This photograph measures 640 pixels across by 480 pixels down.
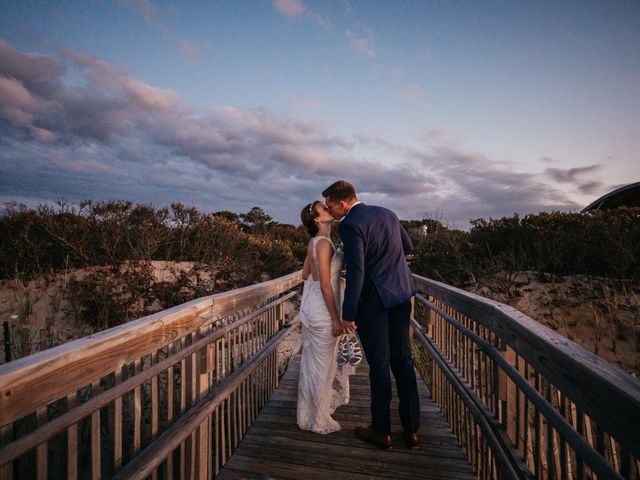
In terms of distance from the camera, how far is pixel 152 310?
6941mm

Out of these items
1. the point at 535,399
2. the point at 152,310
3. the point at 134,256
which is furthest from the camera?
the point at 134,256

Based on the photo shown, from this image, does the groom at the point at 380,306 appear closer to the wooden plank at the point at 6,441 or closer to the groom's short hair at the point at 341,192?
the groom's short hair at the point at 341,192

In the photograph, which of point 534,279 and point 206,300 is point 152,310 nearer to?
point 206,300

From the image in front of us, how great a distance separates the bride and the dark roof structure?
16.4 meters

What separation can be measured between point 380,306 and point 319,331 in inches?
25.2

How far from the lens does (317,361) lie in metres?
2.70

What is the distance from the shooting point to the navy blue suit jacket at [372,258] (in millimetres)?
2268

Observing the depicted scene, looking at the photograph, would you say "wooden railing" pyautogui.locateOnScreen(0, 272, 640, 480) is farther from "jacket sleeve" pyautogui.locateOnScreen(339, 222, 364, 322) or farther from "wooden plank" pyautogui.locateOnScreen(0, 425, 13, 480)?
"jacket sleeve" pyautogui.locateOnScreen(339, 222, 364, 322)

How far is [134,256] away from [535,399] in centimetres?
853

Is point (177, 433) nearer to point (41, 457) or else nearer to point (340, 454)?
point (41, 457)

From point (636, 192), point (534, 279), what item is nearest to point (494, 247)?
point (534, 279)

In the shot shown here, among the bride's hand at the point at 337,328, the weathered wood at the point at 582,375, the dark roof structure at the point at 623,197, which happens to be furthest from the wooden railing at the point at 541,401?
the dark roof structure at the point at 623,197

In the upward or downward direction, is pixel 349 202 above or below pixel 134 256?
above

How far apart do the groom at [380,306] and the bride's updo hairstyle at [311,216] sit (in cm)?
35
